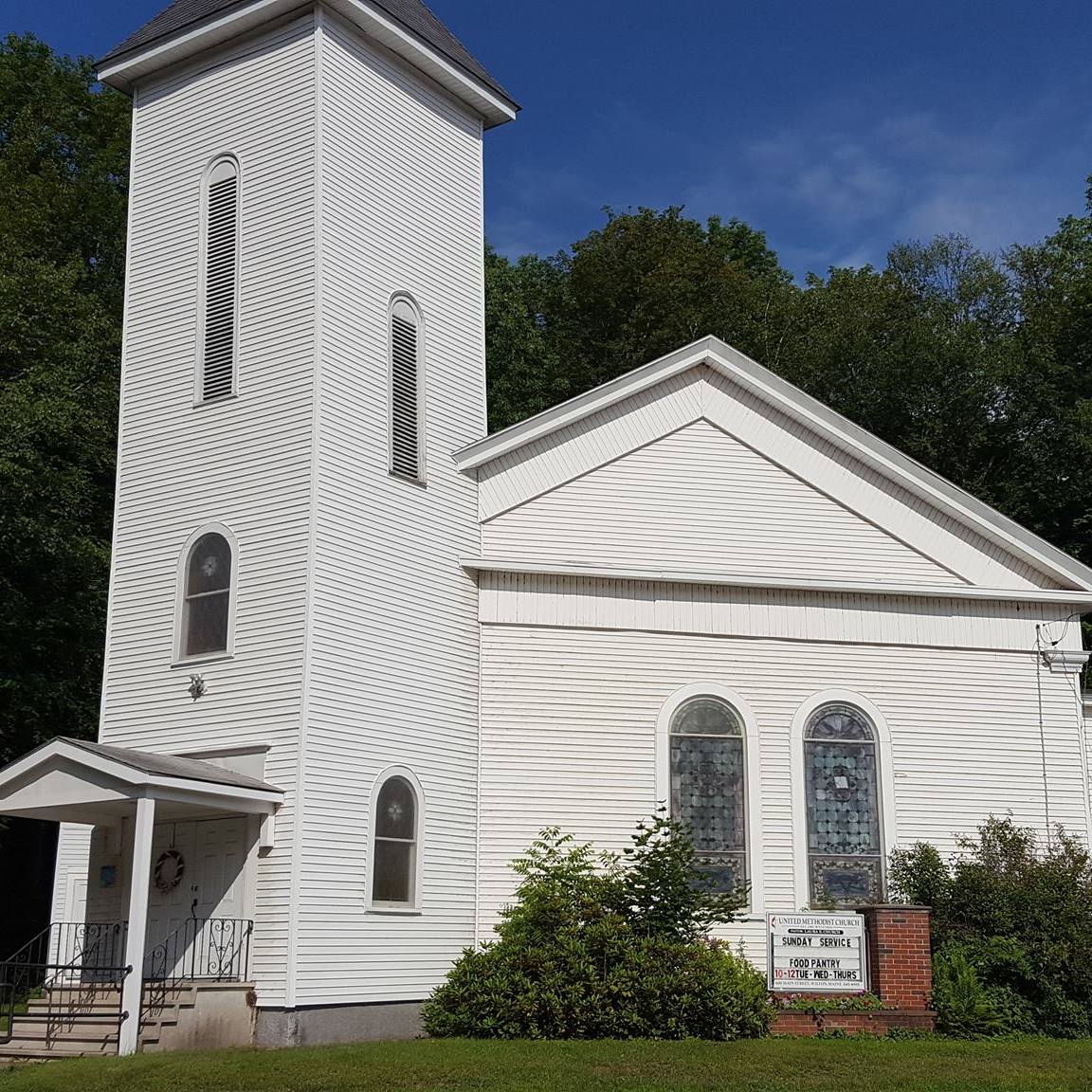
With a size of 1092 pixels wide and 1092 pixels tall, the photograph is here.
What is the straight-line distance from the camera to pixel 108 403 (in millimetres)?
29344

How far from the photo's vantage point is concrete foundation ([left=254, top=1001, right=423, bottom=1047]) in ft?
51.5

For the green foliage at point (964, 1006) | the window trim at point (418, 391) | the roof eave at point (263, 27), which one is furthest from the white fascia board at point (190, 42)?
the green foliage at point (964, 1006)

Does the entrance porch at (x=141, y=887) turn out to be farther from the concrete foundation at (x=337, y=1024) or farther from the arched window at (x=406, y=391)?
the arched window at (x=406, y=391)

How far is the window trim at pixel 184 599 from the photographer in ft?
57.9

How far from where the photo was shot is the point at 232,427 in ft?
60.9

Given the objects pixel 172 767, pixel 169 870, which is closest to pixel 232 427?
pixel 172 767

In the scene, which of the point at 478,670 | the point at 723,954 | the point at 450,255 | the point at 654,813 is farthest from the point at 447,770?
the point at 450,255

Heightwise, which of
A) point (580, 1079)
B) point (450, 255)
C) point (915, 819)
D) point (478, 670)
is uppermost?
point (450, 255)

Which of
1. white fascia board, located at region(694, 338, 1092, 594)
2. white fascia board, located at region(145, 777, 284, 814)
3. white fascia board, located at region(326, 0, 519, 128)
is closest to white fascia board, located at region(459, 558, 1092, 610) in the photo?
white fascia board, located at region(694, 338, 1092, 594)

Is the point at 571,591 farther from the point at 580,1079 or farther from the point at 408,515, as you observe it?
the point at 580,1079

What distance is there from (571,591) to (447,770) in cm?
304

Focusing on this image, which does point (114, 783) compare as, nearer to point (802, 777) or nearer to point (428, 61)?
point (802, 777)

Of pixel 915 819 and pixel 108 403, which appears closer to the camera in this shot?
pixel 915 819

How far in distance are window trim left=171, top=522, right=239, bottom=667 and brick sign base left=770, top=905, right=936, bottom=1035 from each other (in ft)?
25.7
